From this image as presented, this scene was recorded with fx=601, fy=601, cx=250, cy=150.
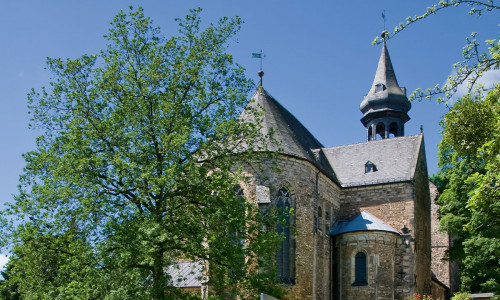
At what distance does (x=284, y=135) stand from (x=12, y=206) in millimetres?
12393

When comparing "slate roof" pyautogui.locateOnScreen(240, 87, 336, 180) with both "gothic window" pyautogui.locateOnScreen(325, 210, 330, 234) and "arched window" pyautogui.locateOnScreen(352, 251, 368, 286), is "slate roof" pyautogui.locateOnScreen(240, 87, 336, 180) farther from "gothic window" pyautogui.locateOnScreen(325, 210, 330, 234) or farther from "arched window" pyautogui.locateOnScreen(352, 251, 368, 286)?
"arched window" pyautogui.locateOnScreen(352, 251, 368, 286)

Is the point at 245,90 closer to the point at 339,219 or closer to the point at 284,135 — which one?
the point at 284,135

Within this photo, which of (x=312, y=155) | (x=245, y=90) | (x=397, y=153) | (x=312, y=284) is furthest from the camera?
(x=397, y=153)

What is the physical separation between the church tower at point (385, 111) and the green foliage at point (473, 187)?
5.23 m

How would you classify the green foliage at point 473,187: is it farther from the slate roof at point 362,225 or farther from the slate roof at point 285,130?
the slate roof at point 285,130

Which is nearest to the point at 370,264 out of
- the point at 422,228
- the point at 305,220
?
the point at 305,220

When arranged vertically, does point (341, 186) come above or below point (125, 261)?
above

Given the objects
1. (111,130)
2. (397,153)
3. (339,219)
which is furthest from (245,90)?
(397,153)

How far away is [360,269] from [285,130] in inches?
267

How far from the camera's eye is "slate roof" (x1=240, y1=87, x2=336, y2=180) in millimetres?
24719

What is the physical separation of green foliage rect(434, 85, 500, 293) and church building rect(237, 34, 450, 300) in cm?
175

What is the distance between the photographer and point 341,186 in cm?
2870

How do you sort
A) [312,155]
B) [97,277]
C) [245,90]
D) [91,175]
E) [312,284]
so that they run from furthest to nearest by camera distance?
[312,155] → [312,284] → [245,90] → [91,175] → [97,277]

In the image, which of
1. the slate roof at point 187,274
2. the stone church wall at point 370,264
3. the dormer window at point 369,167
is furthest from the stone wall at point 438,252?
the slate roof at point 187,274
